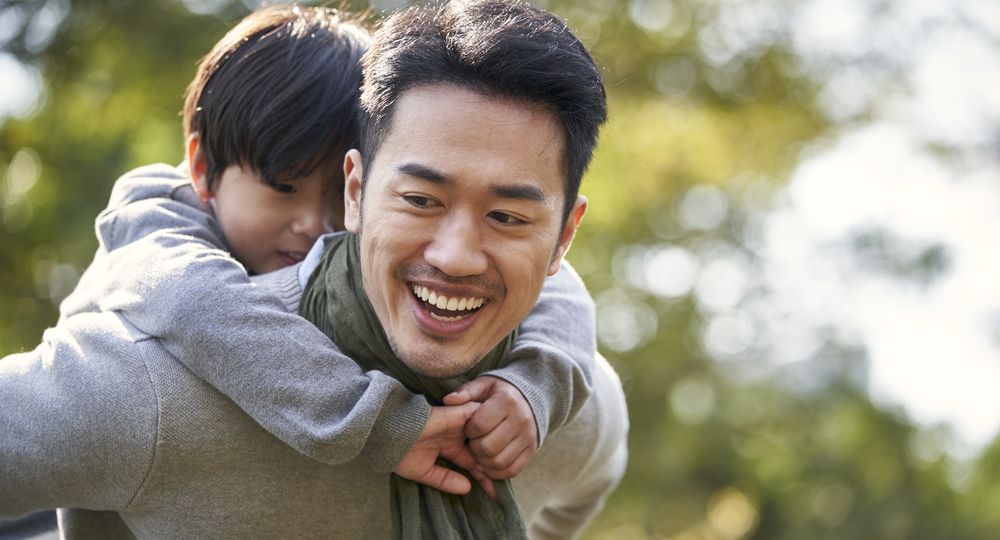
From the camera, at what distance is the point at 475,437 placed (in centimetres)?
212

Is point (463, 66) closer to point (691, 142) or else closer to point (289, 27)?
point (289, 27)

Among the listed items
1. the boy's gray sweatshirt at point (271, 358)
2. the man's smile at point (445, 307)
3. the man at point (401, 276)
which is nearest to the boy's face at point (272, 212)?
the boy's gray sweatshirt at point (271, 358)

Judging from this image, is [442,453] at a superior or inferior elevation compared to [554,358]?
inferior

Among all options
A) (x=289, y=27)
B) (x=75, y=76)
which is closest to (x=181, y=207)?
(x=289, y=27)

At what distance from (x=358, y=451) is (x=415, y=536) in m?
0.21

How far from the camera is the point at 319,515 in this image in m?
2.18

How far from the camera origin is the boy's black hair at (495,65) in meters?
2.01

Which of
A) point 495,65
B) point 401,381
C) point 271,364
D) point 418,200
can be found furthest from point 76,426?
point 495,65

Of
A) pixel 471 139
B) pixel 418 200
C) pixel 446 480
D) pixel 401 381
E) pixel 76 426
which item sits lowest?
pixel 76 426

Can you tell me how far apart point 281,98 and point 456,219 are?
618 mm

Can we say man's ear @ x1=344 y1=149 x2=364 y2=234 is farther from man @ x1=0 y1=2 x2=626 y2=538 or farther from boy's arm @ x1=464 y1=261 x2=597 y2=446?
boy's arm @ x1=464 y1=261 x2=597 y2=446

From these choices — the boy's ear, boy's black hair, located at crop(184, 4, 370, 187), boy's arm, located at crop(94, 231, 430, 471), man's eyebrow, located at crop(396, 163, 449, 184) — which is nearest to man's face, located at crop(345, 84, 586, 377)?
man's eyebrow, located at crop(396, 163, 449, 184)

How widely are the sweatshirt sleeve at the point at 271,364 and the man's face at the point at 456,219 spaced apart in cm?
11

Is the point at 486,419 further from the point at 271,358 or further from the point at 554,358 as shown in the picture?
the point at 271,358
